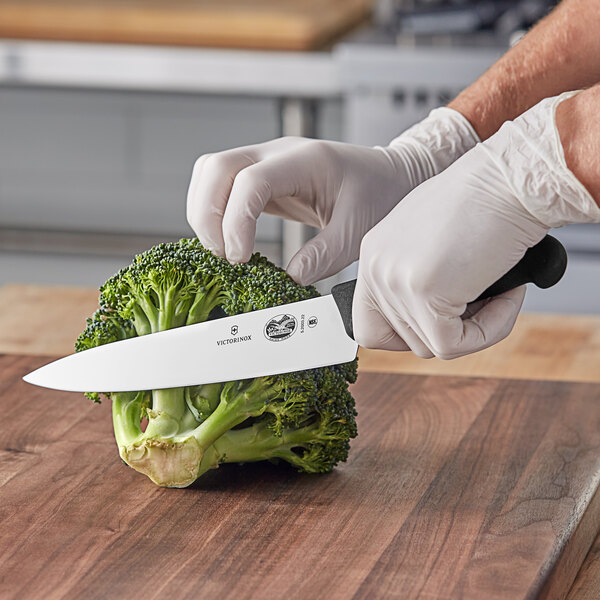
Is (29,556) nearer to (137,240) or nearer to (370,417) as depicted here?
(370,417)

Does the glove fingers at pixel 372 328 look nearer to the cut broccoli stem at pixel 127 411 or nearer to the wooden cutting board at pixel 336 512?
the wooden cutting board at pixel 336 512

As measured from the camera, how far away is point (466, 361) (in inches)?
61.9

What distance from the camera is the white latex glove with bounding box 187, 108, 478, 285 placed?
3.94 ft

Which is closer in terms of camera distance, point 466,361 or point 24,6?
point 466,361

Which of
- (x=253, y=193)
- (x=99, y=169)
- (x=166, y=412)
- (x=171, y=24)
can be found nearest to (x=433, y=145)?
(x=253, y=193)

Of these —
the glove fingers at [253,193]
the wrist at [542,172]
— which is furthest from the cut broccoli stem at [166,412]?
the wrist at [542,172]

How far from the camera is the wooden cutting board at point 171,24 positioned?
2.62m

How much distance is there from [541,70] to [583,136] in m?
0.46

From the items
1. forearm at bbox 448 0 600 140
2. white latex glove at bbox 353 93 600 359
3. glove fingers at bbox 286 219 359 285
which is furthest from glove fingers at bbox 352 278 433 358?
forearm at bbox 448 0 600 140

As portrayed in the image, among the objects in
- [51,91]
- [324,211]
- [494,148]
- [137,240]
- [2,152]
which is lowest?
[137,240]

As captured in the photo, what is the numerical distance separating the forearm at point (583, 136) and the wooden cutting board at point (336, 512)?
0.36 m

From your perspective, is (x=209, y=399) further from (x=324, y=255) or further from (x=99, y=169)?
(x=99, y=169)

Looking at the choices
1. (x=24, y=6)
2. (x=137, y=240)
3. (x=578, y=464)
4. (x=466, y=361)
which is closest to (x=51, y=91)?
(x=24, y=6)

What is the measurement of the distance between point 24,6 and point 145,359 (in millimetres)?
1875
